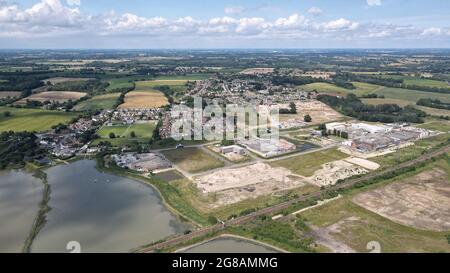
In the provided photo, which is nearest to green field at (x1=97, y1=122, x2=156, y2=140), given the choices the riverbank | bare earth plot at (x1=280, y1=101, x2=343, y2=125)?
bare earth plot at (x1=280, y1=101, x2=343, y2=125)

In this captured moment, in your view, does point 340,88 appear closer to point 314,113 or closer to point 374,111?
point 374,111

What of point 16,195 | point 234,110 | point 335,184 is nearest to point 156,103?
point 234,110

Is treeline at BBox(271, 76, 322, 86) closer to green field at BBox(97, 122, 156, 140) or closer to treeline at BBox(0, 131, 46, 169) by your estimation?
green field at BBox(97, 122, 156, 140)

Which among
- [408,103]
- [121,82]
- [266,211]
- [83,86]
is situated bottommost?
[266,211]

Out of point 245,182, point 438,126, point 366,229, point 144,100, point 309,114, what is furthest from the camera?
point 144,100

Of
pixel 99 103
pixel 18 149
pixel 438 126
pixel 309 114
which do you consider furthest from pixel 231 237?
pixel 99 103
